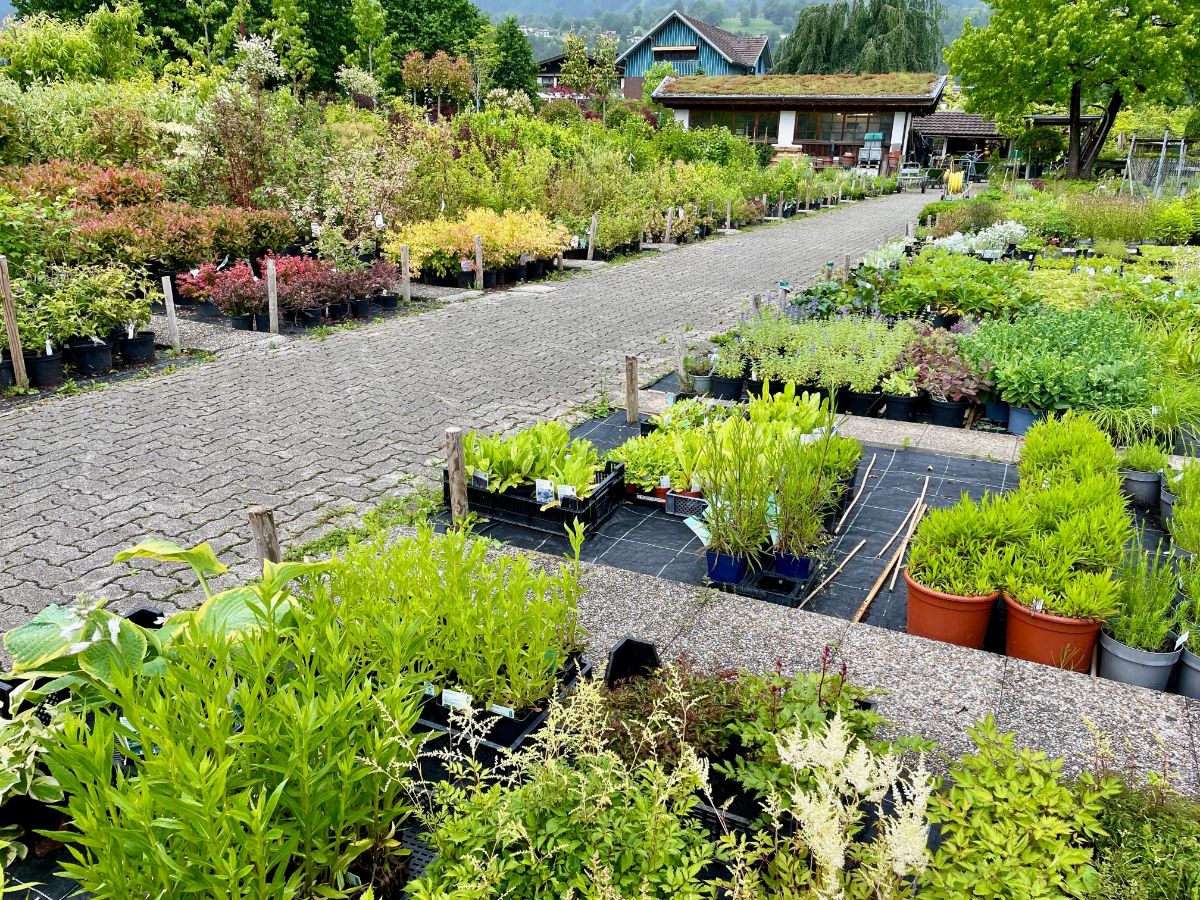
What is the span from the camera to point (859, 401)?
23.6ft

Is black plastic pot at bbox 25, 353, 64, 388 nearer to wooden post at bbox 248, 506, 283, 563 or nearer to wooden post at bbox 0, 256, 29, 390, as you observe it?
wooden post at bbox 0, 256, 29, 390

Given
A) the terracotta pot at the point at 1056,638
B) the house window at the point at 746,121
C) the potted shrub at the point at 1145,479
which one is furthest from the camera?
the house window at the point at 746,121

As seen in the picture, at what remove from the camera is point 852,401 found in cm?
722

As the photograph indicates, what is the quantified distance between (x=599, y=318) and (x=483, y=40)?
33.8 metres

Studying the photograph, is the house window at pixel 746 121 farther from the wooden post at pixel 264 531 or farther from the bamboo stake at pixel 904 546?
the wooden post at pixel 264 531

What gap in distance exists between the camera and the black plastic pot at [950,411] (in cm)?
695

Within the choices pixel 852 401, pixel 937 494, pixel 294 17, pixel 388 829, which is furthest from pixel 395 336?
pixel 294 17

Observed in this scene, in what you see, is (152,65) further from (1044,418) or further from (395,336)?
(1044,418)

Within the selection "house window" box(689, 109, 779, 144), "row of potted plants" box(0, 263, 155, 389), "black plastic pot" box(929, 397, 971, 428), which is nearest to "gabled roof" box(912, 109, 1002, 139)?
"house window" box(689, 109, 779, 144)

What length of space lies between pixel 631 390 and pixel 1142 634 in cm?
412

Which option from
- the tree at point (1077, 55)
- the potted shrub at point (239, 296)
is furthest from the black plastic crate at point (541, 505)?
the tree at point (1077, 55)

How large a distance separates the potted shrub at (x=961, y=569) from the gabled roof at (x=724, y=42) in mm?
55339

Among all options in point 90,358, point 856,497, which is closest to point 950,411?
point 856,497

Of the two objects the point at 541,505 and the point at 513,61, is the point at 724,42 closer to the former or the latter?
the point at 513,61
